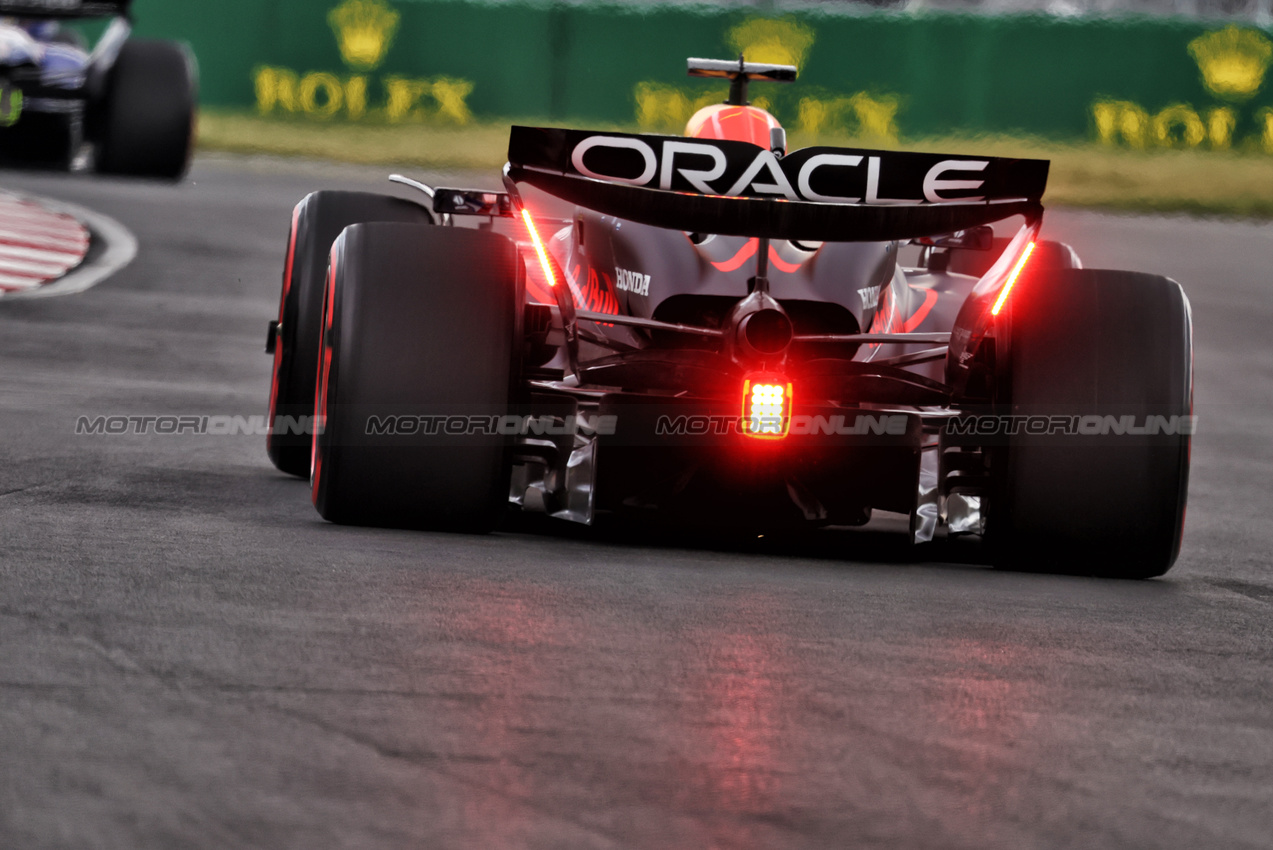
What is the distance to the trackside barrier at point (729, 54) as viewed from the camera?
24266mm

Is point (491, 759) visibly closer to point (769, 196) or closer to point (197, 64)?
point (769, 196)

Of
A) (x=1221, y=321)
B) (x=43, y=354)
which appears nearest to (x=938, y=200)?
(x=43, y=354)

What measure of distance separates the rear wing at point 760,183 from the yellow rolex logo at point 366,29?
65.1ft

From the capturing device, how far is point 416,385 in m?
5.07

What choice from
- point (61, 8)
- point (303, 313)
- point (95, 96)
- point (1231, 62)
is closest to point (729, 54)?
point (1231, 62)

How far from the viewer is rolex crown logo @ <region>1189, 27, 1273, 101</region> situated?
24.4m

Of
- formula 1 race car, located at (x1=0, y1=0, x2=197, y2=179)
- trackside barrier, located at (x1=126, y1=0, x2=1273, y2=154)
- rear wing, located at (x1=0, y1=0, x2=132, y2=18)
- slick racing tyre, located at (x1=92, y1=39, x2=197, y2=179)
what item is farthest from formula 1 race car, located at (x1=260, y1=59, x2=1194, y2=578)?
trackside barrier, located at (x1=126, y1=0, x2=1273, y2=154)

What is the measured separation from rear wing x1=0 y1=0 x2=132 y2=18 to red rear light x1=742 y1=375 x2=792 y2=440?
9.60 metres

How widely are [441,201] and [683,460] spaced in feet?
4.59

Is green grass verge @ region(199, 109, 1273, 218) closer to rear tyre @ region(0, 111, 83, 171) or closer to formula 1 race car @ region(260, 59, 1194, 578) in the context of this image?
rear tyre @ region(0, 111, 83, 171)

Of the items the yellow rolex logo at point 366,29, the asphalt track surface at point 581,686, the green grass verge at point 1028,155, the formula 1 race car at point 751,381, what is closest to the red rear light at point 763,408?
the formula 1 race car at point 751,381

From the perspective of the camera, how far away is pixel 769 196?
512 centimetres

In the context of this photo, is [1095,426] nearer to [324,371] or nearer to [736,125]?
[736,125]

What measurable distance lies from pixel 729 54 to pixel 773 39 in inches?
23.4
